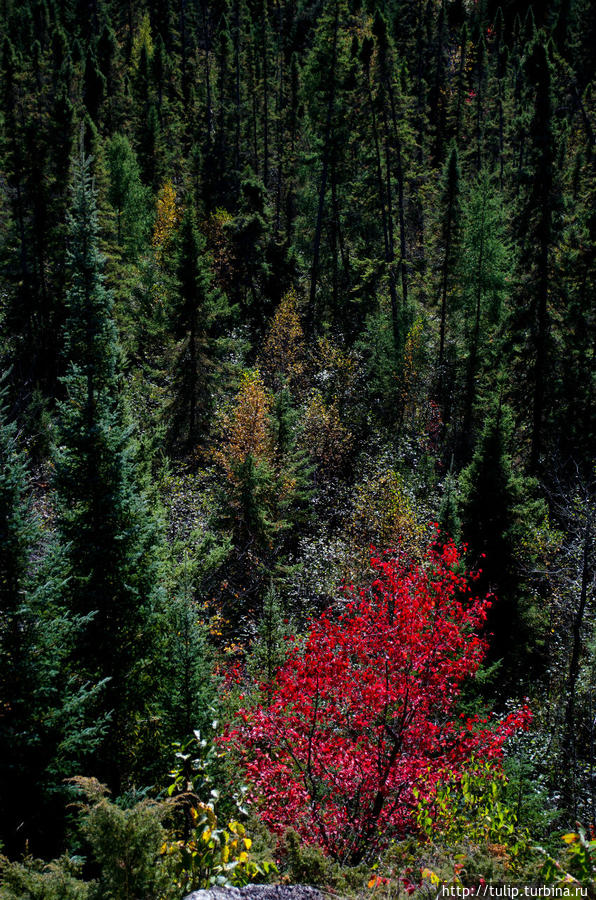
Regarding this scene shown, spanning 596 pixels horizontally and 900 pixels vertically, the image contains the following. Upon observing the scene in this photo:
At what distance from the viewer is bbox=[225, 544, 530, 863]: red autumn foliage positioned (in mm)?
8977

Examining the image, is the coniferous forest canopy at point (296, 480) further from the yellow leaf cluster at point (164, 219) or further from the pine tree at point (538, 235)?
the yellow leaf cluster at point (164, 219)

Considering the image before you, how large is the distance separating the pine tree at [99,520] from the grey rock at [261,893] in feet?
21.6

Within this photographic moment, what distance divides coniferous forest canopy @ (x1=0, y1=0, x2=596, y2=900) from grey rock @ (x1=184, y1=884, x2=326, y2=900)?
156 millimetres

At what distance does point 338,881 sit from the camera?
18.4ft

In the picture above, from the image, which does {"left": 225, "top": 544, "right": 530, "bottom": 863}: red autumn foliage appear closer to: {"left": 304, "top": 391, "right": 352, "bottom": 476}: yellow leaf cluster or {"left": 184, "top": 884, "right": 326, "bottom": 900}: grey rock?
{"left": 184, "top": 884, "right": 326, "bottom": 900}: grey rock

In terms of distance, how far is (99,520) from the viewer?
34.5 feet

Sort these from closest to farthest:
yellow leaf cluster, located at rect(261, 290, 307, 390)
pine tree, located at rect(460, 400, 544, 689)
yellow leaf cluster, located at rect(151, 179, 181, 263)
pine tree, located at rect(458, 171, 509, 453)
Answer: pine tree, located at rect(460, 400, 544, 689) < pine tree, located at rect(458, 171, 509, 453) < yellow leaf cluster, located at rect(261, 290, 307, 390) < yellow leaf cluster, located at rect(151, 179, 181, 263)

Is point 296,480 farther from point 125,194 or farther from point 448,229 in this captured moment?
point 125,194

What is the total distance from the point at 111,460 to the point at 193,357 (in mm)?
19018

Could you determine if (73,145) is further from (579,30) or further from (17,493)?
(579,30)

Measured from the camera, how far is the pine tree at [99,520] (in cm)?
1032

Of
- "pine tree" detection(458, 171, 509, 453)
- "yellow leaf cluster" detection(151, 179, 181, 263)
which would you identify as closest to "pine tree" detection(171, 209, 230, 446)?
"yellow leaf cluster" detection(151, 179, 181, 263)

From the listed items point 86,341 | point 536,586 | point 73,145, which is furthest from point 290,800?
point 73,145

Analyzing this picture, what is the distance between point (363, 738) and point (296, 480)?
14234 millimetres
